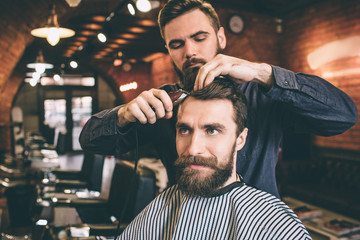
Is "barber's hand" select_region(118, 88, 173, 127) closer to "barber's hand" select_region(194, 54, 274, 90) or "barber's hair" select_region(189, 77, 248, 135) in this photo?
"barber's hand" select_region(194, 54, 274, 90)

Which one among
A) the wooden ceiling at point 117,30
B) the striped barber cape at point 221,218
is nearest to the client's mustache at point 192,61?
the striped barber cape at point 221,218

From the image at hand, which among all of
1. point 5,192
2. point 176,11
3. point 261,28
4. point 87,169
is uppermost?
point 261,28

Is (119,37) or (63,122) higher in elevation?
(119,37)

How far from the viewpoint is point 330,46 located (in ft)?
15.7

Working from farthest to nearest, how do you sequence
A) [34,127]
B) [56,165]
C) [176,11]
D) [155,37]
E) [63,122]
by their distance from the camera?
[34,127], [63,122], [155,37], [56,165], [176,11]

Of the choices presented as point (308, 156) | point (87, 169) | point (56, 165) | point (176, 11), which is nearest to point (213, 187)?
point (176, 11)

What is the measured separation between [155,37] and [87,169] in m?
3.78

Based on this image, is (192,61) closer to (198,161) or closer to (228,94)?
(228,94)

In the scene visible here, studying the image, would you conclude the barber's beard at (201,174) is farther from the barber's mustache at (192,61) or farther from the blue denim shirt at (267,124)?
the barber's mustache at (192,61)

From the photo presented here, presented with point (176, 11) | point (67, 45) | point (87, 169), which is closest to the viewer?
point (176, 11)

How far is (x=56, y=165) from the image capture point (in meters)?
4.52

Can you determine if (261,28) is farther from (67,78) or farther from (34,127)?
(34,127)

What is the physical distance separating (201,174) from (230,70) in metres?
0.40

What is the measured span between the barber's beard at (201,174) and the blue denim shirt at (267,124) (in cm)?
17
